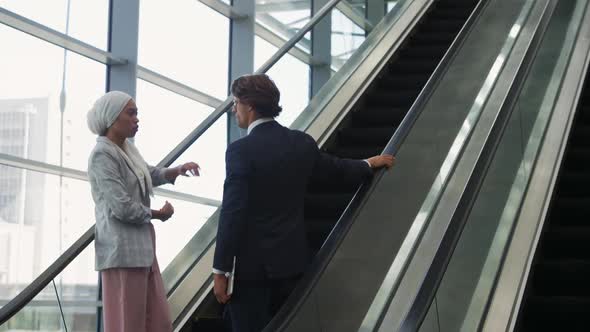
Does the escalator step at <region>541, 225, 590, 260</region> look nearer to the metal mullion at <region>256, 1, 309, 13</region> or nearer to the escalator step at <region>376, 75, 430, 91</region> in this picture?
the escalator step at <region>376, 75, 430, 91</region>

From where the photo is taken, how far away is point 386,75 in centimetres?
841

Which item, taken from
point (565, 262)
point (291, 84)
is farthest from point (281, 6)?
point (565, 262)

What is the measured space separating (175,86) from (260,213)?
7.26 metres

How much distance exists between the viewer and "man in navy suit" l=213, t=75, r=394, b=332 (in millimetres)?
3729

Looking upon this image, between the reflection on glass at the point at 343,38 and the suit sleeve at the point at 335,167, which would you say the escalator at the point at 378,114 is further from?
the reflection on glass at the point at 343,38

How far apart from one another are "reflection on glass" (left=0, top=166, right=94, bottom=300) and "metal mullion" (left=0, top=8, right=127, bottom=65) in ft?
4.29

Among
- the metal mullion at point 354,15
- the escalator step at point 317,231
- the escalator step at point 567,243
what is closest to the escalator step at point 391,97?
the metal mullion at point 354,15

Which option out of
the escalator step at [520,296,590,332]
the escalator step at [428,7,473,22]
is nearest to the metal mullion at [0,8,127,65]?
the escalator step at [428,7,473,22]

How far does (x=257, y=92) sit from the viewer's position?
12.5 feet

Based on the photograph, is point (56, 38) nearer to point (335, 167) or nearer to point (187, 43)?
point (187, 43)

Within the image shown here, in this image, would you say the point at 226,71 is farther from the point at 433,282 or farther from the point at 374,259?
the point at 433,282

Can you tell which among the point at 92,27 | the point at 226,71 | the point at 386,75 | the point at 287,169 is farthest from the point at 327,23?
the point at 287,169

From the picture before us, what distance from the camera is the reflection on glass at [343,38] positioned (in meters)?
8.52

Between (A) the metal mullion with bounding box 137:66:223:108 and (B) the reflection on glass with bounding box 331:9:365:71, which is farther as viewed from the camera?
(A) the metal mullion with bounding box 137:66:223:108
